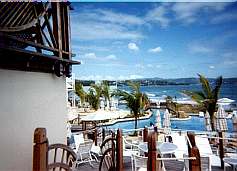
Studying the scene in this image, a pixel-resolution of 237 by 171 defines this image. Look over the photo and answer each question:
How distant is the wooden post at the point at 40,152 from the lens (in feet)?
3.70

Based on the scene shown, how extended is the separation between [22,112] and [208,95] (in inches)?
261

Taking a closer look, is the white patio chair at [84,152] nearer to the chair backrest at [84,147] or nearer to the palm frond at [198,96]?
the chair backrest at [84,147]

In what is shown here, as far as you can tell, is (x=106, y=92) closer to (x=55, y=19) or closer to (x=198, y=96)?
(x=198, y=96)

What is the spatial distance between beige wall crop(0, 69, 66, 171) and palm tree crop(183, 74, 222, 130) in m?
5.79

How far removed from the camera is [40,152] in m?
1.14

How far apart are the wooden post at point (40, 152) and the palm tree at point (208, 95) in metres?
6.53

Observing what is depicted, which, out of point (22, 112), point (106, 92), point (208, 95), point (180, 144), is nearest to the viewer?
point (22, 112)

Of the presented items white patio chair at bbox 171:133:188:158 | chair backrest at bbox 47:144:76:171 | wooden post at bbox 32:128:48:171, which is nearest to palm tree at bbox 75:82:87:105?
white patio chair at bbox 171:133:188:158

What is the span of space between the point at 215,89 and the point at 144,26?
17.8m

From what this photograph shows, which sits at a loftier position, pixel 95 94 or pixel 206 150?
pixel 95 94

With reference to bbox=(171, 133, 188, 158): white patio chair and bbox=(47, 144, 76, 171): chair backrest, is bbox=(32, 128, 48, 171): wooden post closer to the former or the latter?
bbox=(47, 144, 76, 171): chair backrest

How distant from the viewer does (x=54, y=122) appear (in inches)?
95.5

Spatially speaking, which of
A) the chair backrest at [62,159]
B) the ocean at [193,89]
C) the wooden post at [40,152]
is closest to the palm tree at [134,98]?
the ocean at [193,89]

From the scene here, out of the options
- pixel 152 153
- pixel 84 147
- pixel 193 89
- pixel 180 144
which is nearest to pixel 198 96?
pixel 180 144
